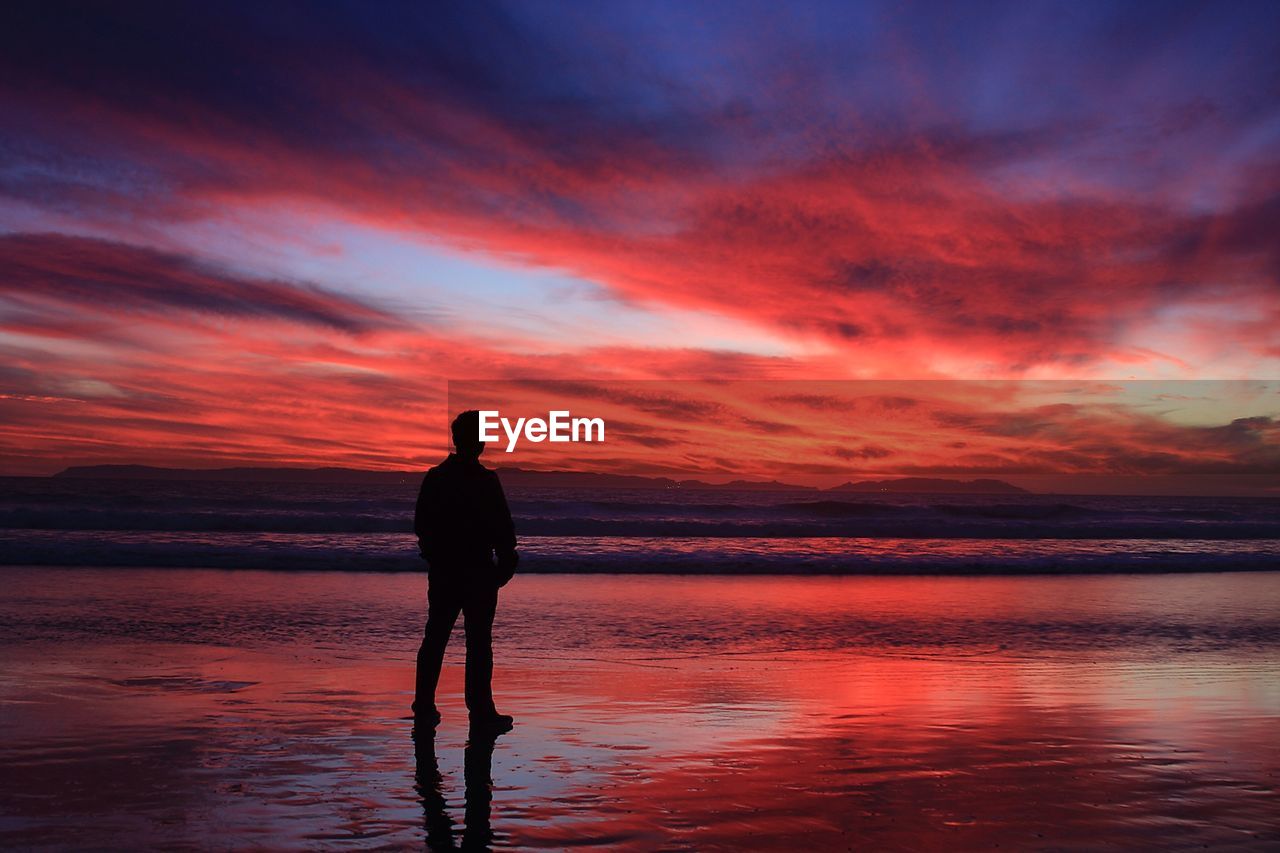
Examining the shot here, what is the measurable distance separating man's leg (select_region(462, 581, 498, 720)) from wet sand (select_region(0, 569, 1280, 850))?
8.6 inches

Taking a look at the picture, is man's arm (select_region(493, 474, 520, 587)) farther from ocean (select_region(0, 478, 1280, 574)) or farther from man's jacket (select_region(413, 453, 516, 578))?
ocean (select_region(0, 478, 1280, 574))

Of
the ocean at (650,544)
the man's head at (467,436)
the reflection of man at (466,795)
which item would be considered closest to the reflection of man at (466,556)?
the man's head at (467,436)

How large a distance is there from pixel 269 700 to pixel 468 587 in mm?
1951

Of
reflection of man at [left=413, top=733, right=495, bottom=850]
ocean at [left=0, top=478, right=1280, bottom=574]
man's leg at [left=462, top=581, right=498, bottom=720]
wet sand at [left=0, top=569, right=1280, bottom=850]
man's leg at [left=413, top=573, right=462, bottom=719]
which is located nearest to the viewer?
reflection of man at [left=413, top=733, right=495, bottom=850]

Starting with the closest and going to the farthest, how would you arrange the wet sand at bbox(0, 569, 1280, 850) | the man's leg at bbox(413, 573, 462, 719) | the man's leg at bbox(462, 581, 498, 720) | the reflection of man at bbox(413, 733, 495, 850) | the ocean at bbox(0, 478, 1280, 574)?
the reflection of man at bbox(413, 733, 495, 850)
the wet sand at bbox(0, 569, 1280, 850)
the man's leg at bbox(462, 581, 498, 720)
the man's leg at bbox(413, 573, 462, 719)
the ocean at bbox(0, 478, 1280, 574)

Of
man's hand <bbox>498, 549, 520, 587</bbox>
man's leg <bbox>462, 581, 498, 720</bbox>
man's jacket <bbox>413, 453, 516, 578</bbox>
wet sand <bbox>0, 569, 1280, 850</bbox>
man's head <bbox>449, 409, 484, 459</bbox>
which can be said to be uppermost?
man's head <bbox>449, 409, 484, 459</bbox>

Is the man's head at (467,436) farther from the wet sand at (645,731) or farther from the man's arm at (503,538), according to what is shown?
the wet sand at (645,731)

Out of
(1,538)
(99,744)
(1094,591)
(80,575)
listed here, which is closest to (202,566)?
(80,575)

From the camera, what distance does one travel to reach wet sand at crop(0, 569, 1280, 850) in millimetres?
4215

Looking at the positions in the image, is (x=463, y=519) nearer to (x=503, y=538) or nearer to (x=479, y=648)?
(x=503, y=538)

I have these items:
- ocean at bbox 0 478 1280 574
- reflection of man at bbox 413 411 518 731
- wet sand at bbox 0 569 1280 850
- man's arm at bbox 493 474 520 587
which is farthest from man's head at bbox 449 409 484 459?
ocean at bbox 0 478 1280 574

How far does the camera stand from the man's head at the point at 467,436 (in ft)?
20.4

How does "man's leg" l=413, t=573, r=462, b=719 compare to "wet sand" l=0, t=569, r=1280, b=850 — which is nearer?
"wet sand" l=0, t=569, r=1280, b=850

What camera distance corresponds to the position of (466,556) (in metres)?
6.19
